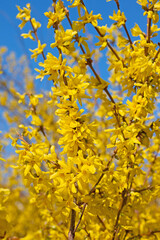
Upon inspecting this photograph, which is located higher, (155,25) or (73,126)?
(155,25)

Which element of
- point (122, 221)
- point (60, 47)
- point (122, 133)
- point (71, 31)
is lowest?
point (122, 221)

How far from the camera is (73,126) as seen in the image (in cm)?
143

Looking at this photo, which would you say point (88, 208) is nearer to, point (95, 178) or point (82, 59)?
point (95, 178)

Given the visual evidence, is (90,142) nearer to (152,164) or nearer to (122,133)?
(122,133)

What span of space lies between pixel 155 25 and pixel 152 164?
84.7 inches

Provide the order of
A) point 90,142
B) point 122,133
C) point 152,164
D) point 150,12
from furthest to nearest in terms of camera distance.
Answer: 1. point 152,164
2. point 150,12
3. point 122,133
4. point 90,142

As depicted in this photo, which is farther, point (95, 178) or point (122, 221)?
point (122, 221)

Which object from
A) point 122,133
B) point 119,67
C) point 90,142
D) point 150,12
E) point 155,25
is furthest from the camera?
point 119,67

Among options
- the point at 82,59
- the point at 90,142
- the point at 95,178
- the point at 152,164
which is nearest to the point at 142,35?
the point at 82,59

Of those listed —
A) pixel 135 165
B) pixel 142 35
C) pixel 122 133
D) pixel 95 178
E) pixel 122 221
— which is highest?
pixel 142 35

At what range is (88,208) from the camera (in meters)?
1.61

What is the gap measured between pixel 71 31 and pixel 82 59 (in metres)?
0.25

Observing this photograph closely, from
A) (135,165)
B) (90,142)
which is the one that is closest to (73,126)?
(90,142)

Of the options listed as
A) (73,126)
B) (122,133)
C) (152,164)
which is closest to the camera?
(73,126)
